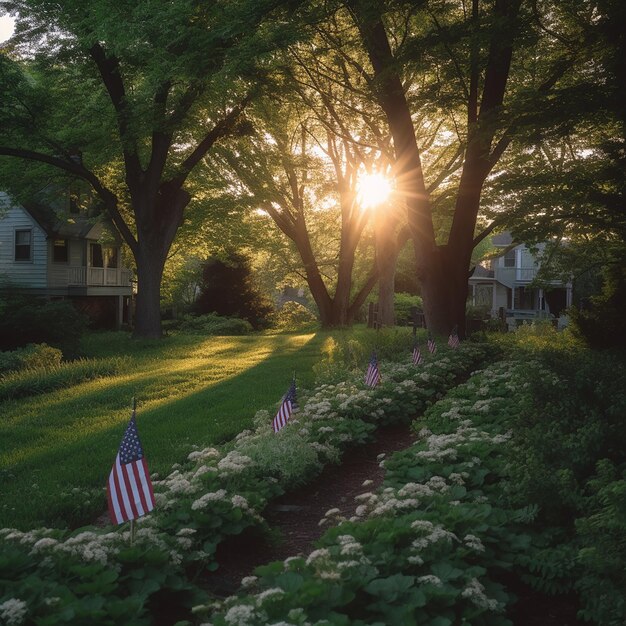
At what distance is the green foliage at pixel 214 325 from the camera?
35000 mm


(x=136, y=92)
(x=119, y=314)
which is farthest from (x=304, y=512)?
(x=119, y=314)

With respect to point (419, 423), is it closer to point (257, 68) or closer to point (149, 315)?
point (257, 68)

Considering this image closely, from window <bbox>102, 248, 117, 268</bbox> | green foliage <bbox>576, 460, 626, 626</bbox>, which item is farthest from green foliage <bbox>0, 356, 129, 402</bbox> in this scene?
window <bbox>102, 248, 117, 268</bbox>

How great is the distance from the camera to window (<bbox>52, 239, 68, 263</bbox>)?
34222 mm

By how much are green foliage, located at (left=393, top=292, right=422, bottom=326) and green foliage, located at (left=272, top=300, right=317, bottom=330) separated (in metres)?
4.86

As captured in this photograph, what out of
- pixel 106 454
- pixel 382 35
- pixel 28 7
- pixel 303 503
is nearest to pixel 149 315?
pixel 28 7

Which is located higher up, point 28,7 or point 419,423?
point 28,7

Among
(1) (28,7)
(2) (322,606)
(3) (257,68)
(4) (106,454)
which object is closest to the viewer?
(2) (322,606)

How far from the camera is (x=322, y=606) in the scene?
12.1 feet

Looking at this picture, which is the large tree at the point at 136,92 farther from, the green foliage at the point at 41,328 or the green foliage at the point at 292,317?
the green foliage at the point at 292,317

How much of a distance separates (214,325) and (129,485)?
100 ft

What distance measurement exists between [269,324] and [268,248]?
7923 mm

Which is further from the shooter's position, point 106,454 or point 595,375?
point 106,454

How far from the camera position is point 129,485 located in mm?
4934
